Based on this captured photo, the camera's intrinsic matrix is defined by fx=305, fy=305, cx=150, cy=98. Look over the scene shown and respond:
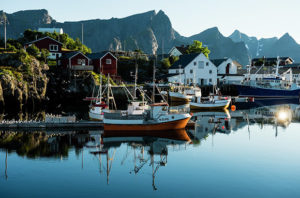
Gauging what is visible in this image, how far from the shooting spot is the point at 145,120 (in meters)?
32.3

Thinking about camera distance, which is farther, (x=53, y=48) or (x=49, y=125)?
(x=53, y=48)

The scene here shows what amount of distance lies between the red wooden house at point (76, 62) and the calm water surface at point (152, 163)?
116 ft

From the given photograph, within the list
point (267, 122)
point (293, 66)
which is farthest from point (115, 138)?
point (293, 66)

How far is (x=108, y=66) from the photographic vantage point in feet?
236

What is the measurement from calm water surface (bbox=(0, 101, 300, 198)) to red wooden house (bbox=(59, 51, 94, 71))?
35375 millimetres

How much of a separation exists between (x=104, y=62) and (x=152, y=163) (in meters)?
51.1

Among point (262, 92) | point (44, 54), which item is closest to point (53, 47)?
point (44, 54)

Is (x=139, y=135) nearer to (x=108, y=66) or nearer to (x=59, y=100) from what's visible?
(x=59, y=100)

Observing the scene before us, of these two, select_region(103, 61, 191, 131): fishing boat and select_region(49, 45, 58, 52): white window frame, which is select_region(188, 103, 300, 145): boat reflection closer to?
select_region(103, 61, 191, 131): fishing boat

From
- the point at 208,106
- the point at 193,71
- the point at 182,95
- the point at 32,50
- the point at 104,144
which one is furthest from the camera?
the point at 193,71

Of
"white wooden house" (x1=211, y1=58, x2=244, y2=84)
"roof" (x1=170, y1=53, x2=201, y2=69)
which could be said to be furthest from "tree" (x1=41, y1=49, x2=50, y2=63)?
"white wooden house" (x1=211, y1=58, x2=244, y2=84)

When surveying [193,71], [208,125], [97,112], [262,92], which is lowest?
[208,125]

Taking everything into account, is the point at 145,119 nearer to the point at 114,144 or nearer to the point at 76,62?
the point at 114,144

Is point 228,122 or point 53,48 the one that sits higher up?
point 53,48
